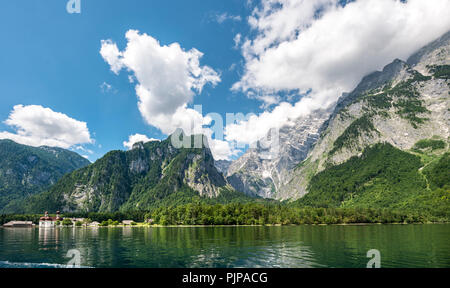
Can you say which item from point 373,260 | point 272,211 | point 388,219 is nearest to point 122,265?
point 373,260

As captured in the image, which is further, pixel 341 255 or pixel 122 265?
pixel 341 255

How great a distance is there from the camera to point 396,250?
57.8 metres
